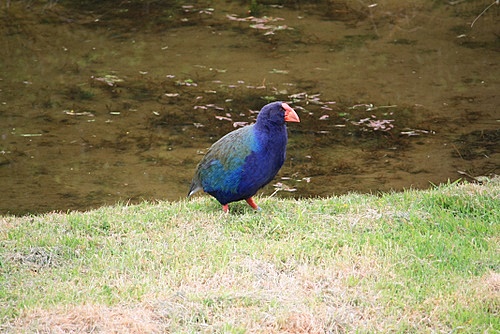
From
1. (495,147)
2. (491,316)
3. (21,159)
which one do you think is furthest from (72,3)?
(491,316)

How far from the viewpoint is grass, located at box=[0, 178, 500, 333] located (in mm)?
4598

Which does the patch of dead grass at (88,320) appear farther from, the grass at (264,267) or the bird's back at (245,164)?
the bird's back at (245,164)

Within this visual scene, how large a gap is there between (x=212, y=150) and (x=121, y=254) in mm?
1260

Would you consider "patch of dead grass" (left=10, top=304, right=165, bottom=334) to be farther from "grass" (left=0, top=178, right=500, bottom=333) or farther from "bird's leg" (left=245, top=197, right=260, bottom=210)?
"bird's leg" (left=245, top=197, right=260, bottom=210)

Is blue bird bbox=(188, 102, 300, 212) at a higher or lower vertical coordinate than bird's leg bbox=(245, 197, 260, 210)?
higher

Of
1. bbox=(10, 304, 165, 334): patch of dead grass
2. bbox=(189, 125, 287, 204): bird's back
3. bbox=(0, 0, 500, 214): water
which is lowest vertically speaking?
bbox=(0, 0, 500, 214): water

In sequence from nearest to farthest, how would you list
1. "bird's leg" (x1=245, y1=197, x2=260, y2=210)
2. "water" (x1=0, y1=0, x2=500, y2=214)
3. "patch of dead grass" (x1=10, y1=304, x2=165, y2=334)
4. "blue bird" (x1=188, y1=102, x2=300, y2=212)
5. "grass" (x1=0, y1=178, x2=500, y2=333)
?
1. "patch of dead grass" (x1=10, y1=304, x2=165, y2=334)
2. "grass" (x1=0, y1=178, x2=500, y2=333)
3. "blue bird" (x1=188, y1=102, x2=300, y2=212)
4. "bird's leg" (x1=245, y1=197, x2=260, y2=210)
5. "water" (x1=0, y1=0, x2=500, y2=214)

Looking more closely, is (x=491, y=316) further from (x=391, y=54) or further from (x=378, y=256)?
(x=391, y=54)

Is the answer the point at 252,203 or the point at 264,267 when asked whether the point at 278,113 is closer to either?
the point at 252,203

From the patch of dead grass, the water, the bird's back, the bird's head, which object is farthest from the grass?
the water

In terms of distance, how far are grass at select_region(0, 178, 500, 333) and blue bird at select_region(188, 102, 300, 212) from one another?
0.27 meters

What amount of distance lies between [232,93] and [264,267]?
5841 mm

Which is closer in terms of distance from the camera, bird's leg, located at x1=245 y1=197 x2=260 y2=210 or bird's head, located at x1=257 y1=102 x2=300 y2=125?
bird's head, located at x1=257 y1=102 x2=300 y2=125

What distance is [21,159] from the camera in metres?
9.00
